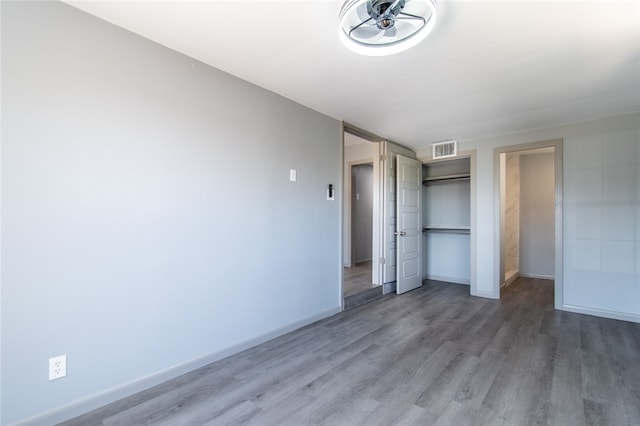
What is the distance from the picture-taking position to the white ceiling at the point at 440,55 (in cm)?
175

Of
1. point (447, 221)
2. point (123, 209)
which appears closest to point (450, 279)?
point (447, 221)

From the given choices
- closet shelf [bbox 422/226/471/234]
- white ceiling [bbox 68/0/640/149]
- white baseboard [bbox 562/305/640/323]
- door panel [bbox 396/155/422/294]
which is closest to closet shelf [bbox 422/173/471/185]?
door panel [bbox 396/155/422/294]

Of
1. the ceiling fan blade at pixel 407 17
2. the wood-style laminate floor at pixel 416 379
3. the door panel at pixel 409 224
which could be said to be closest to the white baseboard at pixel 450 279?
the door panel at pixel 409 224

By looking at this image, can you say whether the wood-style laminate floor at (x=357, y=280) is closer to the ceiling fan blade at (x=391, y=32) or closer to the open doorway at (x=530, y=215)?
the open doorway at (x=530, y=215)

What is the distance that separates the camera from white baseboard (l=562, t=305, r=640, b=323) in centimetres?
339

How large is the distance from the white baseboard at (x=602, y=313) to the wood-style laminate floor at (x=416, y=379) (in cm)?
13

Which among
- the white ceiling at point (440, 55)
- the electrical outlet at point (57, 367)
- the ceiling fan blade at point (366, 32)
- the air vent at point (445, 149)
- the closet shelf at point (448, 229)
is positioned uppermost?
the white ceiling at point (440, 55)

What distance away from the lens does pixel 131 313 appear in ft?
6.39

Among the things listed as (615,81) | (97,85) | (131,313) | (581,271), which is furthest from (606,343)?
(97,85)

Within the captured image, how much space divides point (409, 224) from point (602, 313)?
253cm

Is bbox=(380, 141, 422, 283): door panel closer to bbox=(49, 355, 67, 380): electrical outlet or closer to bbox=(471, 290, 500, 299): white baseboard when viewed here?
bbox=(471, 290, 500, 299): white baseboard

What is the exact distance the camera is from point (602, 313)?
3547 mm

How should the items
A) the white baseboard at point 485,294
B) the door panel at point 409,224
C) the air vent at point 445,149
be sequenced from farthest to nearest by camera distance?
the air vent at point 445,149
the door panel at point 409,224
the white baseboard at point 485,294

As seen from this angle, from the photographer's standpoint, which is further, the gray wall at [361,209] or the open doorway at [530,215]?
the gray wall at [361,209]
